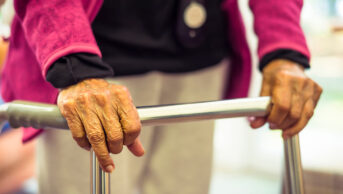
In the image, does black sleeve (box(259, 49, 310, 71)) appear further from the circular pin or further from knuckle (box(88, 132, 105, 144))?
knuckle (box(88, 132, 105, 144))

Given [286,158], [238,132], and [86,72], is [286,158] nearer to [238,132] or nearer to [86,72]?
[86,72]

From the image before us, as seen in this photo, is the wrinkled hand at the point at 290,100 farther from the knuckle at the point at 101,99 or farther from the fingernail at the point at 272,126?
the knuckle at the point at 101,99

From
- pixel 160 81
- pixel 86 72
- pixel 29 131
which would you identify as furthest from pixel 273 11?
pixel 29 131

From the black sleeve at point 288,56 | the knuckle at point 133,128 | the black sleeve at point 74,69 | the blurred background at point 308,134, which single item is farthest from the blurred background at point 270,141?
the knuckle at point 133,128

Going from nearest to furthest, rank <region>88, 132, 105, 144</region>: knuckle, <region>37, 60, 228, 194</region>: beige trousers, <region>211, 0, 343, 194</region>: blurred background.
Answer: <region>88, 132, 105, 144</region>: knuckle < <region>37, 60, 228, 194</region>: beige trousers < <region>211, 0, 343, 194</region>: blurred background

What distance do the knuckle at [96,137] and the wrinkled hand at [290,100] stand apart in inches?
10.2

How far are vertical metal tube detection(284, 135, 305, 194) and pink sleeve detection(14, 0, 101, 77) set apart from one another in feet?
1.10

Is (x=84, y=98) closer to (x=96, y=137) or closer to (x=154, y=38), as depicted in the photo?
(x=96, y=137)

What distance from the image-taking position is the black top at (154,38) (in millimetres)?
604

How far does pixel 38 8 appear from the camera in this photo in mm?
479

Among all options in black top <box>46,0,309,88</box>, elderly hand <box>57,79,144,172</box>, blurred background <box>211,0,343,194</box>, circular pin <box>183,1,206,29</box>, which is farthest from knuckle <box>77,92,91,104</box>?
blurred background <box>211,0,343,194</box>

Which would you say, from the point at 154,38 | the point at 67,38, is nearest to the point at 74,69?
the point at 67,38

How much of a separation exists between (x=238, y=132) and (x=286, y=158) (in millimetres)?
1457

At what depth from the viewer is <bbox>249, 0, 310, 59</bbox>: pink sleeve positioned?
1.98 feet
